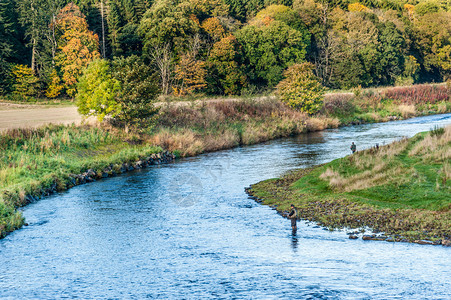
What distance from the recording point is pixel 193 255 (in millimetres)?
17688

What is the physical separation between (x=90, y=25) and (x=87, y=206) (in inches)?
2816

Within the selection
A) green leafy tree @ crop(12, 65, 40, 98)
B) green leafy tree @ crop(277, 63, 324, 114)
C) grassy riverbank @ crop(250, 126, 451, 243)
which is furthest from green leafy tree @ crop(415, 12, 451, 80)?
grassy riverbank @ crop(250, 126, 451, 243)

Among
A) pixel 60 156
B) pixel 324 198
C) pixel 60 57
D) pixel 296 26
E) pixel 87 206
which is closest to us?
pixel 324 198

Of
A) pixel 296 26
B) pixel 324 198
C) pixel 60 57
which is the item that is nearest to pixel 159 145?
pixel 324 198

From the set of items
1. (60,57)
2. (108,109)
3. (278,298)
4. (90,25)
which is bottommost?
(278,298)

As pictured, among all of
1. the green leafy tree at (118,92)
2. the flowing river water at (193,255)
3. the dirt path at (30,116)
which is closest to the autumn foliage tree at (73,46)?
the dirt path at (30,116)

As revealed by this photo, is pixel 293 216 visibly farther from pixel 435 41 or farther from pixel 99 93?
pixel 435 41

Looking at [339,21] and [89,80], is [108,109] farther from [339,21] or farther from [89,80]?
[339,21]

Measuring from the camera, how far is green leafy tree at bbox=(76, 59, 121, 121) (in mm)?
41531

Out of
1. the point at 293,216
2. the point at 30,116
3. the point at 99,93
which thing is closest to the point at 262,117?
the point at 99,93

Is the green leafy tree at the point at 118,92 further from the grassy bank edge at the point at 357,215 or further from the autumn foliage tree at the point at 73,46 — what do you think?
the autumn foliage tree at the point at 73,46

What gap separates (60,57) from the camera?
76375 millimetres

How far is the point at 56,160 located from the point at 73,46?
48398mm

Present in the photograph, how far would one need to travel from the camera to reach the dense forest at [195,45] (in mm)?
76250
